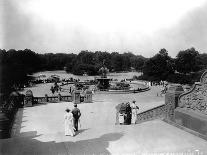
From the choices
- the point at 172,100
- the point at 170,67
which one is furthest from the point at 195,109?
the point at 170,67

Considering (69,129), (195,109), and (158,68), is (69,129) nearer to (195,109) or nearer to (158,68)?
(195,109)

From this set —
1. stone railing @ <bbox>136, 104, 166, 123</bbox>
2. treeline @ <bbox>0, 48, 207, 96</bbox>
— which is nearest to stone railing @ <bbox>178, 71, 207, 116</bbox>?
stone railing @ <bbox>136, 104, 166, 123</bbox>

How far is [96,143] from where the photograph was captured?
9.73m

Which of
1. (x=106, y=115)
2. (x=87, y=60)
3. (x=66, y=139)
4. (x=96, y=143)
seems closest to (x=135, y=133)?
(x=96, y=143)

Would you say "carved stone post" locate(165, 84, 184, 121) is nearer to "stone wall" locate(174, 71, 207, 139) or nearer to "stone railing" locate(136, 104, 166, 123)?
"stone wall" locate(174, 71, 207, 139)

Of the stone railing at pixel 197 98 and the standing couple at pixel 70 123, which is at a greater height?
the stone railing at pixel 197 98

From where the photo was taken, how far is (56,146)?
30.9 ft

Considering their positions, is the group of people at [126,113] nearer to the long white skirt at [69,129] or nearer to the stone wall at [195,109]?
the stone wall at [195,109]

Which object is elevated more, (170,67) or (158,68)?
(170,67)

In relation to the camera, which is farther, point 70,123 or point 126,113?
point 126,113

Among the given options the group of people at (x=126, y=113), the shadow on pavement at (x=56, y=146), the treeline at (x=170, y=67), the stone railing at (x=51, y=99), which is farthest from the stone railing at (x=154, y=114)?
the treeline at (x=170, y=67)

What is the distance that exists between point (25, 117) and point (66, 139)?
10.3 meters

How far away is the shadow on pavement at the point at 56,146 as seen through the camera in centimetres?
879

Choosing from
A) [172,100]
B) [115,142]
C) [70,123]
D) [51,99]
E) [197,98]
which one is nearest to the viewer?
[115,142]
